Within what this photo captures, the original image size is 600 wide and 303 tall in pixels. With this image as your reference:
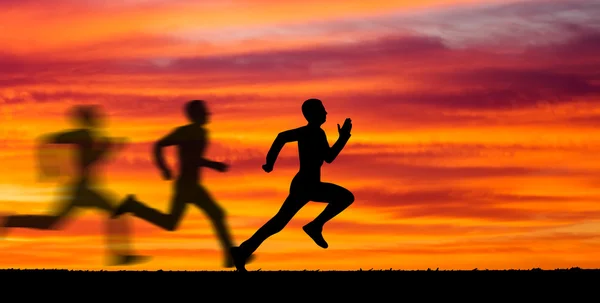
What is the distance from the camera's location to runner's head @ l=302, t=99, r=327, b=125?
1360cm

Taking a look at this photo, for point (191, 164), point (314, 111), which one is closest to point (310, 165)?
point (314, 111)

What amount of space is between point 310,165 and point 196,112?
105 inches

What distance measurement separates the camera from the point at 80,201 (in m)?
16.2

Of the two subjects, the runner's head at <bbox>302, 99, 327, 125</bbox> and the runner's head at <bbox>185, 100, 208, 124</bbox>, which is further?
the runner's head at <bbox>185, 100, 208, 124</bbox>

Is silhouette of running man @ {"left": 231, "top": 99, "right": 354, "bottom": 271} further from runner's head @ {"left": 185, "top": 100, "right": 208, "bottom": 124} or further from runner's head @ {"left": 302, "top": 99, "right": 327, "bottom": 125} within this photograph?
runner's head @ {"left": 185, "top": 100, "right": 208, "bottom": 124}

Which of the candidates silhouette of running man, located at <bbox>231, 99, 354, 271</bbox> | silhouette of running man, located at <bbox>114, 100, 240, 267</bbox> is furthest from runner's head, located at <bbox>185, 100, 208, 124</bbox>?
silhouette of running man, located at <bbox>231, 99, 354, 271</bbox>

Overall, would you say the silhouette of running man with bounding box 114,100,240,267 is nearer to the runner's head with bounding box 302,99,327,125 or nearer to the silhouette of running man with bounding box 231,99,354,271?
the silhouette of running man with bounding box 231,99,354,271

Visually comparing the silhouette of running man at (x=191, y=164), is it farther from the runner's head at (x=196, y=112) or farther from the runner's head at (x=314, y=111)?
the runner's head at (x=314, y=111)

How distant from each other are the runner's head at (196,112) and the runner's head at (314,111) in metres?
2.51

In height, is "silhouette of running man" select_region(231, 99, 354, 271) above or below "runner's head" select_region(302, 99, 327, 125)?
below

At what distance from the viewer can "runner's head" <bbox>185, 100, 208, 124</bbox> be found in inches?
624

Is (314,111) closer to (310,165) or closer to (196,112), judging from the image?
(310,165)

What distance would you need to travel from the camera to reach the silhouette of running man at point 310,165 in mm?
13602
